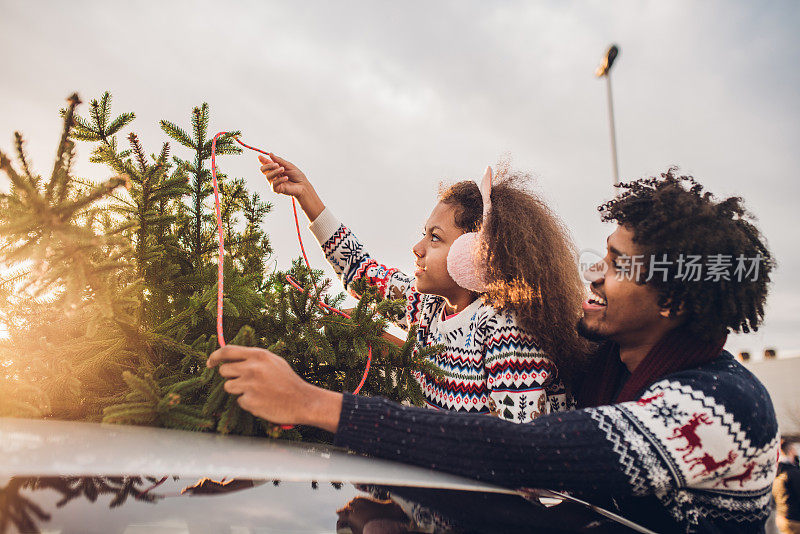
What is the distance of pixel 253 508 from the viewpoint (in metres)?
1.04

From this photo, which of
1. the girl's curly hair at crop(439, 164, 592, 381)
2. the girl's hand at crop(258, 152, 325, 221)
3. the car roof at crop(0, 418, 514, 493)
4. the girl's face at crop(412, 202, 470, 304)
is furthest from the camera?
the girl's hand at crop(258, 152, 325, 221)

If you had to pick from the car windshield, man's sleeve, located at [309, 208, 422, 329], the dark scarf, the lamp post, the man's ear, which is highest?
the lamp post

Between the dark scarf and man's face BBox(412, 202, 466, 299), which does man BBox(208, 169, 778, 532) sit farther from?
man's face BBox(412, 202, 466, 299)

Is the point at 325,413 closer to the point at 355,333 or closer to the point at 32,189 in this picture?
the point at 355,333

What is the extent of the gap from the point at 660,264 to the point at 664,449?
2.66 ft

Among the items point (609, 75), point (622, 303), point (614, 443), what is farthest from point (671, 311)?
point (609, 75)

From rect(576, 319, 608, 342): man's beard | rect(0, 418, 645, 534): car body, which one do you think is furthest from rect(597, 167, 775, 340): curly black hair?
rect(0, 418, 645, 534): car body

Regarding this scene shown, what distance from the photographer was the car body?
917 mm

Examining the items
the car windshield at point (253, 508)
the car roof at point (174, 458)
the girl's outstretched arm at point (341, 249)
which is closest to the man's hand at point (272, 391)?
the car roof at point (174, 458)

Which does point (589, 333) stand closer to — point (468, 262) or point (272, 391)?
point (468, 262)

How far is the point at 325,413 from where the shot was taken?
56.9 inches

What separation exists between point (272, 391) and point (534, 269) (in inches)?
63.7

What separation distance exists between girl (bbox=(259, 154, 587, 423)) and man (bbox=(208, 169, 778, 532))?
1.66ft

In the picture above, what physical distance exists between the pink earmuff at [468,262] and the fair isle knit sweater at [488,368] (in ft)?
0.51
